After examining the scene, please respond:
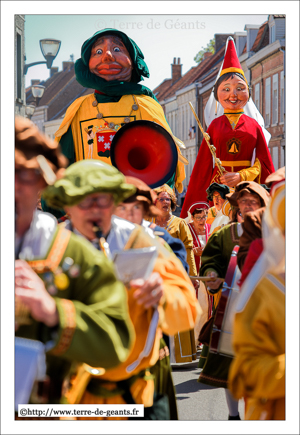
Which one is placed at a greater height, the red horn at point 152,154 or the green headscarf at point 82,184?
the red horn at point 152,154

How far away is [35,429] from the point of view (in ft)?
10.3

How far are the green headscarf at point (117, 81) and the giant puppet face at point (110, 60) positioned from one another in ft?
0.10

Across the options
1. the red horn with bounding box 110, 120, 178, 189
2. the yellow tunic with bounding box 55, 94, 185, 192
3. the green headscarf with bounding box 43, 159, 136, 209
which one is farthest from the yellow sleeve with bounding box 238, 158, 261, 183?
the green headscarf with bounding box 43, 159, 136, 209

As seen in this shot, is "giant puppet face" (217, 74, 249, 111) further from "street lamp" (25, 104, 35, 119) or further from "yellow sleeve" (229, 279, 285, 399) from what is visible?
"yellow sleeve" (229, 279, 285, 399)

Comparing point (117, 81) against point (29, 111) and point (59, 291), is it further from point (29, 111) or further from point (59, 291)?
point (59, 291)

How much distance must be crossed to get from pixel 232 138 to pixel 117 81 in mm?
1617

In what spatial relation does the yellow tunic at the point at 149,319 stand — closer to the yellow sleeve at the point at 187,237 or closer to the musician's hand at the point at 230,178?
the musician's hand at the point at 230,178

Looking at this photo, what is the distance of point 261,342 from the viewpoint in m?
2.76

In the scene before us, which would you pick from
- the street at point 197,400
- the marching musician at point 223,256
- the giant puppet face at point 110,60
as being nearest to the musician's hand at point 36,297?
the marching musician at point 223,256

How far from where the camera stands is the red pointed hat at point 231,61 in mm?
6367

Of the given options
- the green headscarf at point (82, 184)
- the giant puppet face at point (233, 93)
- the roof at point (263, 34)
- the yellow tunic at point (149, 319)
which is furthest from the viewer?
the giant puppet face at point (233, 93)

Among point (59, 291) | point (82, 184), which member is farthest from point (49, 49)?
point (59, 291)

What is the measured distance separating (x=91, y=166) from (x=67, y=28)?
47.4 inches
